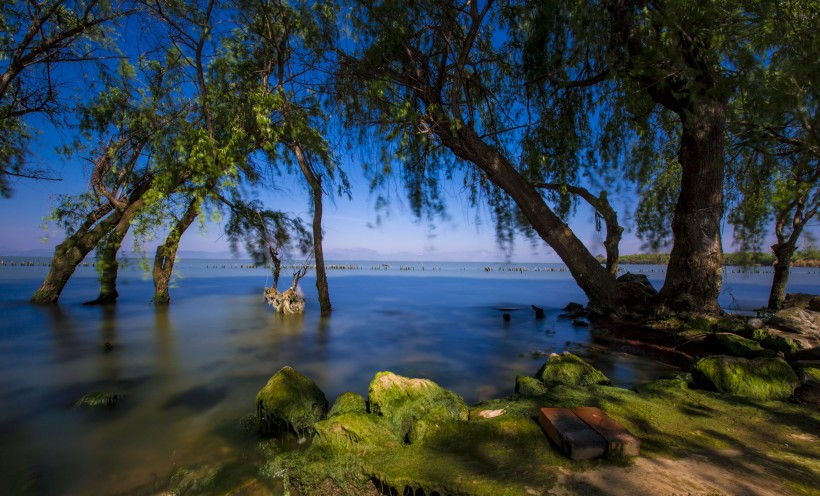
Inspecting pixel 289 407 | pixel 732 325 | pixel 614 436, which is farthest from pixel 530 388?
pixel 732 325

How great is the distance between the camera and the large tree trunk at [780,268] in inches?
375

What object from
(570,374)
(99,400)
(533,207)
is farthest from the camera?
(533,207)

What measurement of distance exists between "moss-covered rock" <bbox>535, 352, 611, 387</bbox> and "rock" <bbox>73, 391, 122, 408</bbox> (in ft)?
16.0

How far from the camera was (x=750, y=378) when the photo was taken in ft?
10.9

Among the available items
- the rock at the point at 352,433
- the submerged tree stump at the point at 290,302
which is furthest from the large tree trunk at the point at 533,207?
the submerged tree stump at the point at 290,302

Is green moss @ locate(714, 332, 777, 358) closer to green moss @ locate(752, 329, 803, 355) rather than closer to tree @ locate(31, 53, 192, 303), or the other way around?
green moss @ locate(752, 329, 803, 355)

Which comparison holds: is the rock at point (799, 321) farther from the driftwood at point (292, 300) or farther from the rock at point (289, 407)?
the driftwood at point (292, 300)

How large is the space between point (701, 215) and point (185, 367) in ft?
30.6

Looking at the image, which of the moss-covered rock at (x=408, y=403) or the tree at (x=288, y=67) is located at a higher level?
the tree at (x=288, y=67)

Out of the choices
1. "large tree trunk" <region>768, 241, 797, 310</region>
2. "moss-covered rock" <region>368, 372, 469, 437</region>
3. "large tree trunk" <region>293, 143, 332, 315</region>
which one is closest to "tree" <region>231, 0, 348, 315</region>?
"large tree trunk" <region>293, 143, 332, 315</region>

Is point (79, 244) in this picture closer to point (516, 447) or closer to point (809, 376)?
point (516, 447)

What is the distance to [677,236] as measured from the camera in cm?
690

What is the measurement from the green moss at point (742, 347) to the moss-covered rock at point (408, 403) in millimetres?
4385

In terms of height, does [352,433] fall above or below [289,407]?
above
